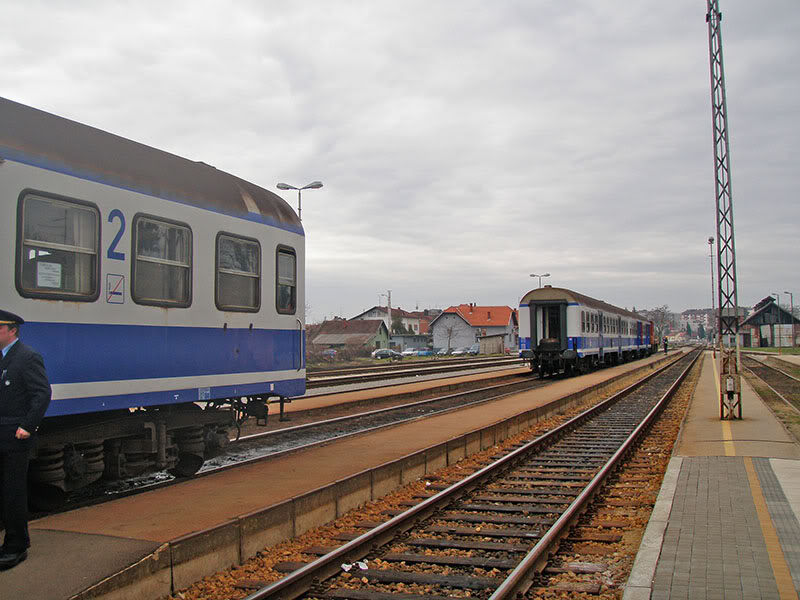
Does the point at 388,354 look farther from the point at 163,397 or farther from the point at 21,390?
the point at 21,390

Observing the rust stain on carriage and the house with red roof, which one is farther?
the house with red roof

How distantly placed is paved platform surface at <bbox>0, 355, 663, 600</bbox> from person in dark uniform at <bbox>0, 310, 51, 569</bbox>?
0.25 meters

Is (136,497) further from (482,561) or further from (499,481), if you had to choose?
(499,481)

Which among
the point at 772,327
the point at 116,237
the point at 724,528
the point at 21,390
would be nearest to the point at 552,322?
the point at 724,528

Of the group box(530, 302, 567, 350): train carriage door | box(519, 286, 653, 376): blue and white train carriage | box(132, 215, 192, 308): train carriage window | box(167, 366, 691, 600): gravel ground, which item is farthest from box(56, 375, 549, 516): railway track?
box(530, 302, 567, 350): train carriage door

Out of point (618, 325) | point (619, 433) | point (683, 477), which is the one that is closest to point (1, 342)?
point (683, 477)

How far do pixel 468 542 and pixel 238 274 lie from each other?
4320 mm

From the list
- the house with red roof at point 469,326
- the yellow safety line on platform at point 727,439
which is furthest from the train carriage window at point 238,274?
the house with red roof at point 469,326

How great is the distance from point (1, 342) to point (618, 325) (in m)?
43.0

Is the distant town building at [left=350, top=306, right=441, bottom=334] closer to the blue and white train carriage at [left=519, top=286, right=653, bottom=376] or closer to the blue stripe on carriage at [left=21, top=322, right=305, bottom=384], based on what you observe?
the blue and white train carriage at [left=519, top=286, right=653, bottom=376]

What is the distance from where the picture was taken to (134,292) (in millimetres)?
7613

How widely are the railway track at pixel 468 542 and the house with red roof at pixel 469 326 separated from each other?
8956 centimetres

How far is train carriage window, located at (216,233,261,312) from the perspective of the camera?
897cm

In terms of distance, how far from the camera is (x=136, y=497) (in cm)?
761
